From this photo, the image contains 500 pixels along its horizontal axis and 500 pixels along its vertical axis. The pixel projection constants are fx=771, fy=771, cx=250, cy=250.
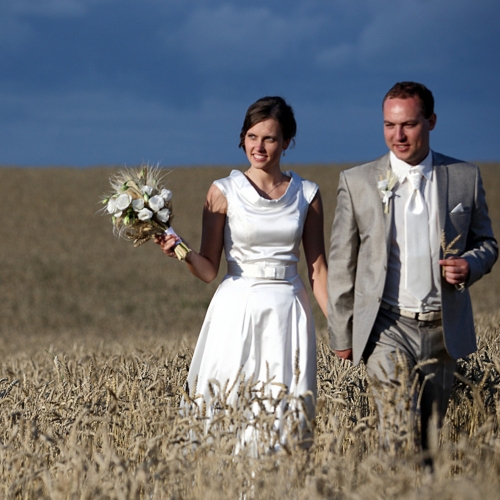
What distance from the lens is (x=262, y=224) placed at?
4918 mm

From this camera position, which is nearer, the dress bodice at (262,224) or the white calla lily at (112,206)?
the white calla lily at (112,206)

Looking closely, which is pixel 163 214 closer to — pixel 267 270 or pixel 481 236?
pixel 267 270

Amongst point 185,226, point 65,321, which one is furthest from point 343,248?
point 185,226

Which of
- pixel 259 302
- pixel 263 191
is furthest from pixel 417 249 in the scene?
pixel 263 191

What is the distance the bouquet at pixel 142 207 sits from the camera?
15.5 ft

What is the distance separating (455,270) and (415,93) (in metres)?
0.97

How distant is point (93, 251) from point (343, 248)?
29.4 m

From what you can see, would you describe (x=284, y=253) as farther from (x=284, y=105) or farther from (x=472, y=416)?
(x=472, y=416)

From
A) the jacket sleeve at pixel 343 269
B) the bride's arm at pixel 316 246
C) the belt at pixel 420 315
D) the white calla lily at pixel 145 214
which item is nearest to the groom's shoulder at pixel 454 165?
the jacket sleeve at pixel 343 269

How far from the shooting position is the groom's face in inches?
162

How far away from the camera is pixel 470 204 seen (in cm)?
433

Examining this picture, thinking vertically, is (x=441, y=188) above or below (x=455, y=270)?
above

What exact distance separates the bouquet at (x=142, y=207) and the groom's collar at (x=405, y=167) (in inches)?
53.9

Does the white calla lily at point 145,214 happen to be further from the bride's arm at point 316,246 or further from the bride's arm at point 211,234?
the bride's arm at point 316,246
